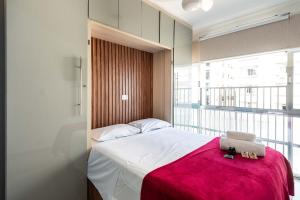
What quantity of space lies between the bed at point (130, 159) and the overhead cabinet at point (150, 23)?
1.54m

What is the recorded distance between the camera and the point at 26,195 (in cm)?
147

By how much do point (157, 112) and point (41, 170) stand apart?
2091 mm

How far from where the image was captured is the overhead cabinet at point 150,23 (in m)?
2.47

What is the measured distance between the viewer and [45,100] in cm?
157

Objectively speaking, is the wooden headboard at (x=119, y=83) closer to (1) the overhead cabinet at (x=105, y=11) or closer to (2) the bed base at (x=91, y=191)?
(1) the overhead cabinet at (x=105, y=11)

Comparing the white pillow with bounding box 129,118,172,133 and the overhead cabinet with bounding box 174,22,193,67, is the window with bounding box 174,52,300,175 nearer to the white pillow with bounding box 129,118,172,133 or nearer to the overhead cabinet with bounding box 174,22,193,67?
the overhead cabinet with bounding box 174,22,193,67

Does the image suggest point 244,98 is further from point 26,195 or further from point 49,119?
point 26,195

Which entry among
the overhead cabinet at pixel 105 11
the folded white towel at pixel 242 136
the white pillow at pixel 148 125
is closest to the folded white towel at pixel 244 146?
the folded white towel at pixel 242 136

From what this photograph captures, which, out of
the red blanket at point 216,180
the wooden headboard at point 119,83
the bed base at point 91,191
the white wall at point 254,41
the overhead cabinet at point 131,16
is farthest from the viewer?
the wooden headboard at point 119,83

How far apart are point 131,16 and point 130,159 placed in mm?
1869

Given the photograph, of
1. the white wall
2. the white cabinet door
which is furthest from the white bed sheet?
the white wall

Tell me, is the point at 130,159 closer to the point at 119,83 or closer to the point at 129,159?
the point at 129,159

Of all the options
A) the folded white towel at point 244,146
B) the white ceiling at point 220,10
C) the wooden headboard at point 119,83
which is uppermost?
the white ceiling at point 220,10

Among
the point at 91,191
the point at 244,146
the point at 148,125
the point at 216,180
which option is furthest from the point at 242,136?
the point at 91,191
